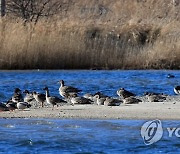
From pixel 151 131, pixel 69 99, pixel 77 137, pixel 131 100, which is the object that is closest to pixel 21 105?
pixel 131 100

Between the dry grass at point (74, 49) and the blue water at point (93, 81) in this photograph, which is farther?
the dry grass at point (74, 49)

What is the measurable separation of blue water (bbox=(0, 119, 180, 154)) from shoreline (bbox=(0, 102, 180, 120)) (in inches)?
22.3

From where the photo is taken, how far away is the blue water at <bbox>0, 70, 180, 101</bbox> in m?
24.5

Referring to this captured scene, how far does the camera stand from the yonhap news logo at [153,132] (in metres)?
13.9

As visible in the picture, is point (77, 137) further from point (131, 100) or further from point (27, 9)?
point (27, 9)

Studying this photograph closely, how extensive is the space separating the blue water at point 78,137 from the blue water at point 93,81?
262 inches

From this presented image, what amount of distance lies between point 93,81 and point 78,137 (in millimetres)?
13089

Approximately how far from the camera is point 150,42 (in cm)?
3291

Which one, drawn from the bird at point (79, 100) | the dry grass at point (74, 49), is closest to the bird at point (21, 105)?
the bird at point (79, 100)

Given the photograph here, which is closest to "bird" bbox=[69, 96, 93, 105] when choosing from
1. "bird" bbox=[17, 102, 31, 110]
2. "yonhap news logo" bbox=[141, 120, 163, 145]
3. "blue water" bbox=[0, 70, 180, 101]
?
"bird" bbox=[17, 102, 31, 110]

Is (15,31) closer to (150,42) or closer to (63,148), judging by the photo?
(150,42)

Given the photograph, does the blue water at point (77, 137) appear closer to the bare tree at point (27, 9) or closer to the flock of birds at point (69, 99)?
the flock of birds at point (69, 99)

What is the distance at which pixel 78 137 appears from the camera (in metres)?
14.1

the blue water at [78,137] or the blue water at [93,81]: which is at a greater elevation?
the blue water at [93,81]
